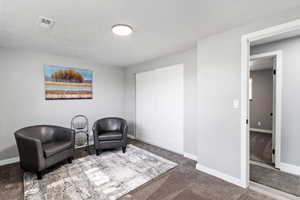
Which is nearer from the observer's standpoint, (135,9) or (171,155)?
(135,9)

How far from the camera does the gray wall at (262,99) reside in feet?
16.5

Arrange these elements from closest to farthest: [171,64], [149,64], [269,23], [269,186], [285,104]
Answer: [269,23], [269,186], [285,104], [171,64], [149,64]

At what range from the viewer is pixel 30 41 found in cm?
252

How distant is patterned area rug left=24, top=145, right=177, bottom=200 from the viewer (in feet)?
6.07

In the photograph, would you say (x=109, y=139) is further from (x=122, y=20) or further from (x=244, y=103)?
(x=244, y=103)

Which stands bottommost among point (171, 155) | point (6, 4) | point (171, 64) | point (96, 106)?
point (171, 155)

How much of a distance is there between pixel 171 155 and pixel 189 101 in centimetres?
127

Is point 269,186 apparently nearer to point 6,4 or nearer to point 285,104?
point 285,104

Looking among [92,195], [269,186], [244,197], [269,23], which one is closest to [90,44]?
[92,195]

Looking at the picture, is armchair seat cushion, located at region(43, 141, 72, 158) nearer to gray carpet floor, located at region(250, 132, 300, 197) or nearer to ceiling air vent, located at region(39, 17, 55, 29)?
ceiling air vent, located at region(39, 17, 55, 29)

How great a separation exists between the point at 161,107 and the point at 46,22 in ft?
9.01

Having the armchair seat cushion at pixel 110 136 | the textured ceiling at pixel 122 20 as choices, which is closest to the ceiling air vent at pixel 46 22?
the textured ceiling at pixel 122 20

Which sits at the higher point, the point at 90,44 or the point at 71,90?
the point at 90,44

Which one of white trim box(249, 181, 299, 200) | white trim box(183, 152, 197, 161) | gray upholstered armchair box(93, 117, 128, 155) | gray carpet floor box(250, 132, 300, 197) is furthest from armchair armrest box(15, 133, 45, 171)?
gray carpet floor box(250, 132, 300, 197)
